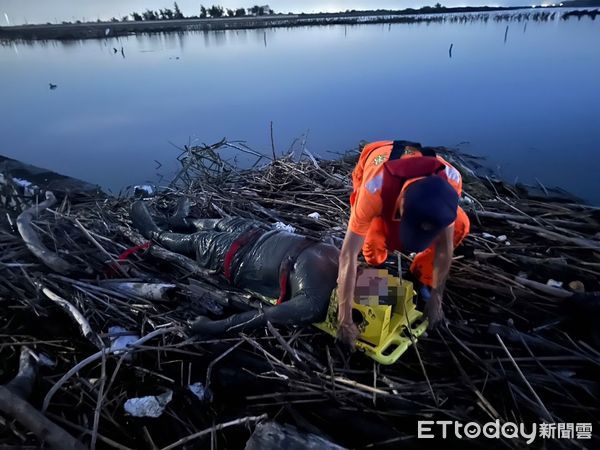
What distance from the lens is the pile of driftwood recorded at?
2119 millimetres

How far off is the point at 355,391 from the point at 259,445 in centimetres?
65

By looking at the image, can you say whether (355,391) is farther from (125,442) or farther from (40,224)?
(40,224)

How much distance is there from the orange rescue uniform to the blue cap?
101 millimetres

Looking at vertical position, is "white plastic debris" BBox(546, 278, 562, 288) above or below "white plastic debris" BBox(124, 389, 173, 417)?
above

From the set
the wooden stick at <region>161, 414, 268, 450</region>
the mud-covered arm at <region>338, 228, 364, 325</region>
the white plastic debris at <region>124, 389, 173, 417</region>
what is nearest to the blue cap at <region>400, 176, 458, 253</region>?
the mud-covered arm at <region>338, 228, 364, 325</region>

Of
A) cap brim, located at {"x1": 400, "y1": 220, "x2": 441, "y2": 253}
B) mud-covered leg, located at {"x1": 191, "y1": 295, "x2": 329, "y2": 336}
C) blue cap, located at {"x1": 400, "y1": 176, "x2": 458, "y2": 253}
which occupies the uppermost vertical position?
blue cap, located at {"x1": 400, "y1": 176, "x2": 458, "y2": 253}

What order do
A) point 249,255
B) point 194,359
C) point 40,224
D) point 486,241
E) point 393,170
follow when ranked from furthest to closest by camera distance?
point 40,224
point 486,241
point 249,255
point 194,359
point 393,170

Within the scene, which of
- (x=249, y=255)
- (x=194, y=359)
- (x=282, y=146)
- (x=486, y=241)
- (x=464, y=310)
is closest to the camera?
(x=194, y=359)

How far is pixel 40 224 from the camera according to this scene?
157 inches

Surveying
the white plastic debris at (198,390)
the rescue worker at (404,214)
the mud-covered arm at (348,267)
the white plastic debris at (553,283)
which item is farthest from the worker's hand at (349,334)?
the white plastic debris at (553,283)

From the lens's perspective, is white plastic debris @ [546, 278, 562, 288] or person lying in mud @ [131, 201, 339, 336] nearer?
person lying in mud @ [131, 201, 339, 336]

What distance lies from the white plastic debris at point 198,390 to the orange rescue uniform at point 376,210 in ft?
4.87

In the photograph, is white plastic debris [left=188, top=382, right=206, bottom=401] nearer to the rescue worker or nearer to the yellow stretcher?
the yellow stretcher

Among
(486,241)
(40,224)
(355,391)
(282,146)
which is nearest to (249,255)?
(355,391)
